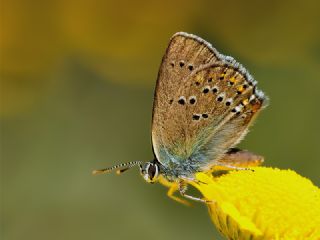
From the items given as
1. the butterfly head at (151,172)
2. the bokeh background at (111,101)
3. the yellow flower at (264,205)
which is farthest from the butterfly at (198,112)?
the bokeh background at (111,101)

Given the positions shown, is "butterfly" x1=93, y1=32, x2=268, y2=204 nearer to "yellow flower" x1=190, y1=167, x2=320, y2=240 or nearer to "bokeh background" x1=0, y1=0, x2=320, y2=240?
"yellow flower" x1=190, y1=167, x2=320, y2=240

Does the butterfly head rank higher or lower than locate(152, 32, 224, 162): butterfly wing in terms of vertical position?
lower

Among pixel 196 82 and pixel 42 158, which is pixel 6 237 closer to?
pixel 42 158

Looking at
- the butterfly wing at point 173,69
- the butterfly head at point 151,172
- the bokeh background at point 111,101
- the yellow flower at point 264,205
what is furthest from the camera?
the bokeh background at point 111,101

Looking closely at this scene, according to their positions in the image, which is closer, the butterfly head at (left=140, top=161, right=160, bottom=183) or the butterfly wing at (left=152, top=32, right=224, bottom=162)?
the butterfly wing at (left=152, top=32, right=224, bottom=162)

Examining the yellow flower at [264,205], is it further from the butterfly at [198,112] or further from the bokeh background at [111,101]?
the bokeh background at [111,101]

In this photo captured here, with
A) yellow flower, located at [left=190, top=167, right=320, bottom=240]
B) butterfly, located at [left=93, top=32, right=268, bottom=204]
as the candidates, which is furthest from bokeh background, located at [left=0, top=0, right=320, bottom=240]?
yellow flower, located at [left=190, top=167, right=320, bottom=240]
